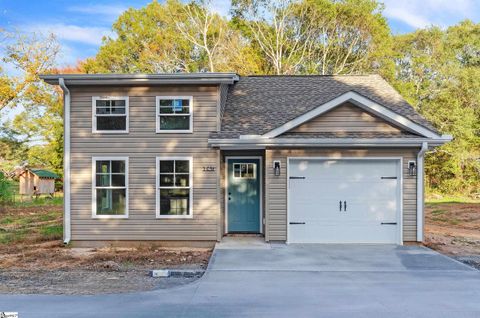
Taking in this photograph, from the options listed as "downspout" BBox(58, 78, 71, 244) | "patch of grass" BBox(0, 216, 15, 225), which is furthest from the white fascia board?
"patch of grass" BBox(0, 216, 15, 225)

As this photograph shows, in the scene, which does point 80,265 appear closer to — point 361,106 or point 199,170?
point 199,170

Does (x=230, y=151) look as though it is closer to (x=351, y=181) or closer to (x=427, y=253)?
(x=351, y=181)

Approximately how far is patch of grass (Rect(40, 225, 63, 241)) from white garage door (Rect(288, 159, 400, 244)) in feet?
23.1

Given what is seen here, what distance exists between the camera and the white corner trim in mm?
10711

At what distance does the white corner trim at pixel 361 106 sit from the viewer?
35.1 ft

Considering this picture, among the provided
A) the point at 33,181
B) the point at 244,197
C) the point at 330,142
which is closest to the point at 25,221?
the point at 244,197

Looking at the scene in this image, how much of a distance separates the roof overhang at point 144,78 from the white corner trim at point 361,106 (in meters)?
1.90

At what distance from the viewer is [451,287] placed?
710 centimetres

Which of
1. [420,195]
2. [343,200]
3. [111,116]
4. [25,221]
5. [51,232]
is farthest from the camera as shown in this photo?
[25,221]

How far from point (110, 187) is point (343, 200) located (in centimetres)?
624

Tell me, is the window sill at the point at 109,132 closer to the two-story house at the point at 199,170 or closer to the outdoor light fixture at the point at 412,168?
the two-story house at the point at 199,170

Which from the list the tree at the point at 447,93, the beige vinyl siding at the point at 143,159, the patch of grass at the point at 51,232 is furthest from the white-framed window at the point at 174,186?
the tree at the point at 447,93

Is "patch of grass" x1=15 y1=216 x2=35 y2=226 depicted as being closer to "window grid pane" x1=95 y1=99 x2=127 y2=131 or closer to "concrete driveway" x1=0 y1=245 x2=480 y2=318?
"window grid pane" x1=95 y1=99 x2=127 y2=131

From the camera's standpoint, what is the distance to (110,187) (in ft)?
37.2
